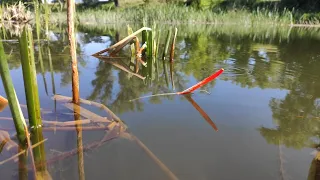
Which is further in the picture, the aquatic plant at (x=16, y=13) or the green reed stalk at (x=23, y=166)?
the aquatic plant at (x=16, y=13)

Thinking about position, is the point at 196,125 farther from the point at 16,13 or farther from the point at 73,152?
the point at 16,13

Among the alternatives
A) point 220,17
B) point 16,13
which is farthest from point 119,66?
point 220,17

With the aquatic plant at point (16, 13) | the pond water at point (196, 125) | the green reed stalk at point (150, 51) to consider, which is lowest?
the pond water at point (196, 125)

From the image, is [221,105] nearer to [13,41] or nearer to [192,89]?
[192,89]

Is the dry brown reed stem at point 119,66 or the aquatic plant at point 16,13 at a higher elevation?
the aquatic plant at point 16,13

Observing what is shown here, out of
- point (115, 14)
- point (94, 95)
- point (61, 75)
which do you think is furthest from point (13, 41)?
point (115, 14)

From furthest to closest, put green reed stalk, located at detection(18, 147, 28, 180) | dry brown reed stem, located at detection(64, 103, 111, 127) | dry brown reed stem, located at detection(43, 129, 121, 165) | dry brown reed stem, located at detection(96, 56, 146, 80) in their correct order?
dry brown reed stem, located at detection(96, 56, 146, 80)
dry brown reed stem, located at detection(64, 103, 111, 127)
dry brown reed stem, located at detection(43, 129, 121, 165)
green reed stalk, located at detection(18, 147, 28, 180)

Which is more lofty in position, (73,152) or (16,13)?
(16,13)

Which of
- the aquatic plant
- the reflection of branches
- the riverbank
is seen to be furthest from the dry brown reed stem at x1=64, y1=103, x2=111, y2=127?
the riverbank

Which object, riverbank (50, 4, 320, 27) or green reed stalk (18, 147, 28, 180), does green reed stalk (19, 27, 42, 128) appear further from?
riverbank (50, 4, 320, 27)

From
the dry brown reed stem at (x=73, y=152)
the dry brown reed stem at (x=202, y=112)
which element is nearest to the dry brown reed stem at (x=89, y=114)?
the dry brown reed stem at (x=73, y=152)

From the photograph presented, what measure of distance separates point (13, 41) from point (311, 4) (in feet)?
67.2

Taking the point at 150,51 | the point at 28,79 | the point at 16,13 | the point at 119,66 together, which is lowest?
the point at 119,66

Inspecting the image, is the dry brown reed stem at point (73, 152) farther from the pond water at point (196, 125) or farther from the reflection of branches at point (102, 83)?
the reflection of branches at point (102, 83)
